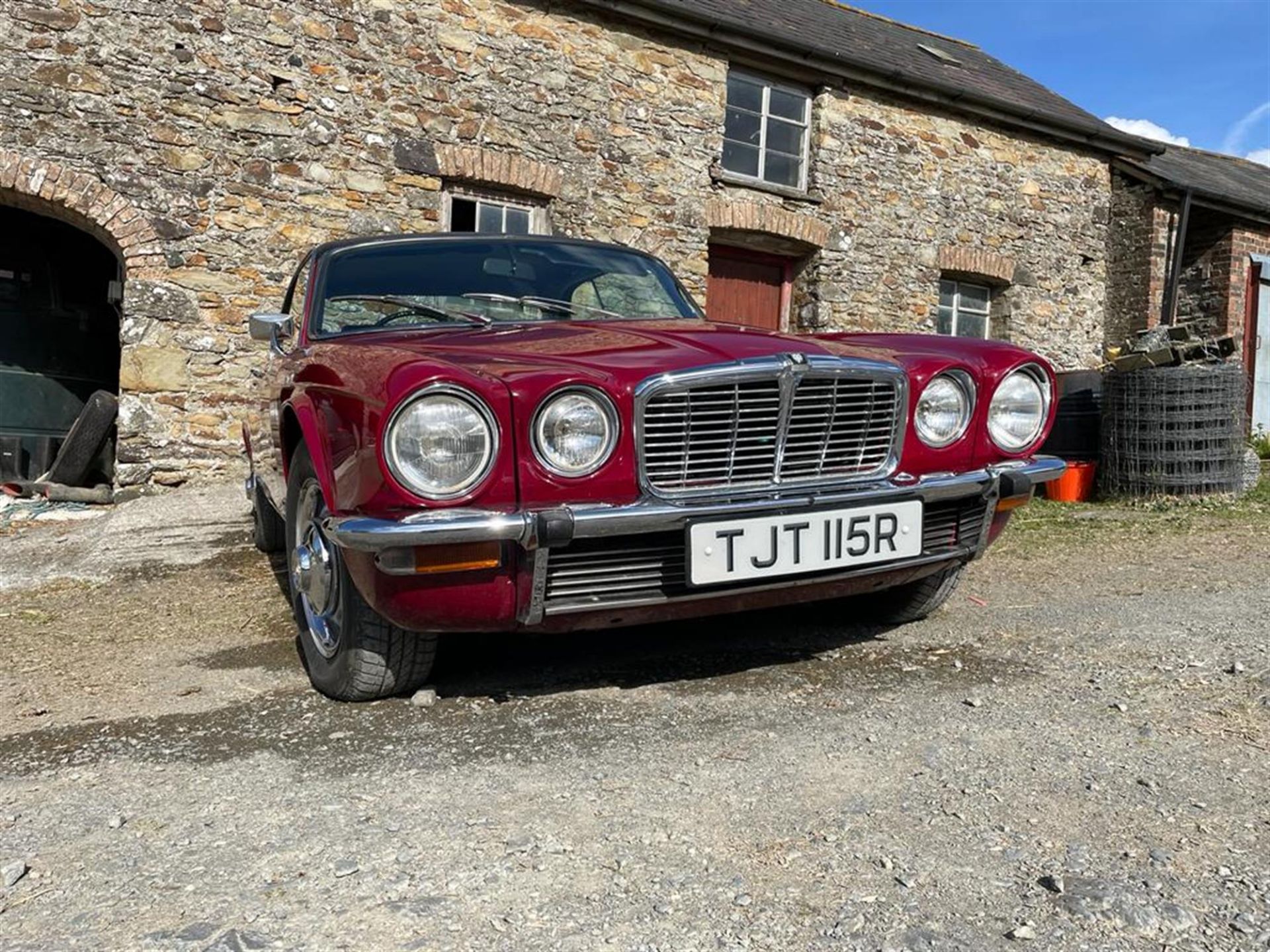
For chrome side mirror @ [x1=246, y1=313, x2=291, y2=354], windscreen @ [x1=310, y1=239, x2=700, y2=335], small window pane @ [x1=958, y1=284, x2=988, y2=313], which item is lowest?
chrome side mirror @ [x1=246, y1=313, x2=291, y2=354]

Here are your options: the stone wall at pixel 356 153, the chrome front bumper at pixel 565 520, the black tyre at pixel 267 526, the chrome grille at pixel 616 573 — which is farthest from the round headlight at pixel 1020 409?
the stone wall at pixel 356 153

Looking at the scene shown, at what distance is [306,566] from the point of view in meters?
2.71

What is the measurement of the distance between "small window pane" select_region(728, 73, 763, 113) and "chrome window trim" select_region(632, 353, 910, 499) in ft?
24.4

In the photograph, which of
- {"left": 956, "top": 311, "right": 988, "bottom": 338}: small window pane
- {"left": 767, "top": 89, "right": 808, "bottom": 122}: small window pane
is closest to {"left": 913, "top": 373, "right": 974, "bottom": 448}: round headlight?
{"left": 767, "top": 89, "right": 808, "bottom": 122}: small window pane

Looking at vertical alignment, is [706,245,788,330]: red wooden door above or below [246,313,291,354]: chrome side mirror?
above

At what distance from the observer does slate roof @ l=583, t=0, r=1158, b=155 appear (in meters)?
8.73

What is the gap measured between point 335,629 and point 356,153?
579 centimetres

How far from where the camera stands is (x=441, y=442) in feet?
6.81

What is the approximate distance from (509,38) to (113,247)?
3650 millimetres

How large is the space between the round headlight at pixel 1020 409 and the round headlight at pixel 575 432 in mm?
1276

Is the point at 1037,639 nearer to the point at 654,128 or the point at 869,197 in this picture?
the point at 654,128

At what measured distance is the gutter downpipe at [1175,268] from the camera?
10.6 m

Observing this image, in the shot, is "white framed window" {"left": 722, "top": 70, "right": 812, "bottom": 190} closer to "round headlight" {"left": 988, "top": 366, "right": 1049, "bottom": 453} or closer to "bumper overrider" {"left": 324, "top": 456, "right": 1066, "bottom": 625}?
"round headlight" {"left": 988, "top": 366, "right": 1049, "bottom": 453}

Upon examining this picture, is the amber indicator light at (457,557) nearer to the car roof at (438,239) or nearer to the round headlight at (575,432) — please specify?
the round headlight at (575,432)
